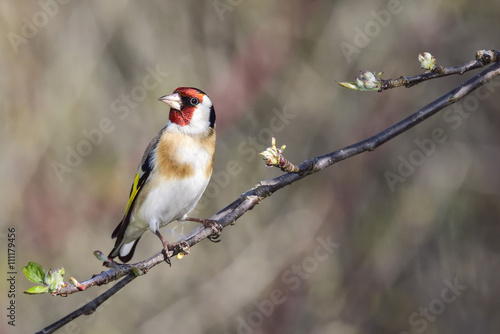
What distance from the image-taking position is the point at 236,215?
2.62 metres

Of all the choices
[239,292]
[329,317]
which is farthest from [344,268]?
[239,292]

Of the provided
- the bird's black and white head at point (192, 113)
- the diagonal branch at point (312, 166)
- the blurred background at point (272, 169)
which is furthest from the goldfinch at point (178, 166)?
the blurred background at point (272, 169)

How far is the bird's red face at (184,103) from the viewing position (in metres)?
3.44

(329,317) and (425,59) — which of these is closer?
(425,59)

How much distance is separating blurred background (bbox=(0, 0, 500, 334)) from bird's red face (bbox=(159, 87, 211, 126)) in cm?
307

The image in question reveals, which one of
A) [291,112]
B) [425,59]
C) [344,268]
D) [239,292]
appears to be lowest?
[239,292]

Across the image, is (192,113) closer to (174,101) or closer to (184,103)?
(184,103)

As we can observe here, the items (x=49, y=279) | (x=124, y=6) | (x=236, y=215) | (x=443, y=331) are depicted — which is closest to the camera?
(x=49, y=279)

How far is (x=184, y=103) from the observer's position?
3.55 metres

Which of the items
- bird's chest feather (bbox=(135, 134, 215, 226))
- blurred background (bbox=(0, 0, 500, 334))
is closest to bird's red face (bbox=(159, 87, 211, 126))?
bird's chest feather (bbox=(135, 134, 215, 226))

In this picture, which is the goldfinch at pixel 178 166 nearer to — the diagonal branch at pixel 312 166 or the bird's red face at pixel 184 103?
the bird's red face at pixel 184 103

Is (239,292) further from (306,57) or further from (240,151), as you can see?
(306,57)

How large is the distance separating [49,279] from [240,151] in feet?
15.2

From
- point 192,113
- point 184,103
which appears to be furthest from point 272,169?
point 184,103
